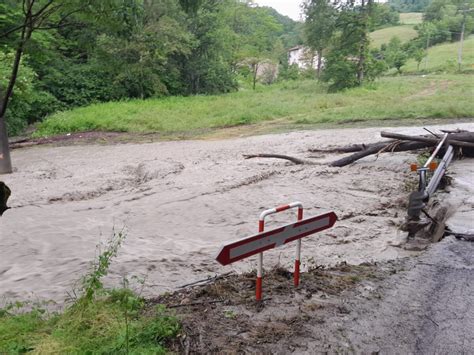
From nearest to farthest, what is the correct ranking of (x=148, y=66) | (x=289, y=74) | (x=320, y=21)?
(x=148, y=66) → (x=320, y=21) → (x=289, y=74)

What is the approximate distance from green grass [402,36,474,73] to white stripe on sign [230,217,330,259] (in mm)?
53269

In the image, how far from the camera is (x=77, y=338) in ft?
11.7

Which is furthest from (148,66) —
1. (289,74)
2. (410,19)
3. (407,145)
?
(410,19)

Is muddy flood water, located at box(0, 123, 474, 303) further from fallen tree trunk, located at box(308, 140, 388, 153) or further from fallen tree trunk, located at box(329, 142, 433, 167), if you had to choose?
fallen tree trunk, located at box(308, 140, 388, 153)

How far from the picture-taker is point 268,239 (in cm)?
393

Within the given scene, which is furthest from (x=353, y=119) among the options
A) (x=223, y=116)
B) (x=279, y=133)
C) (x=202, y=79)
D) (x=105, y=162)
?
(x=202, y=79)

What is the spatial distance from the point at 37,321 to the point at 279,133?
16.9 m

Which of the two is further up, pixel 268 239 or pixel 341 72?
pixel 341 72

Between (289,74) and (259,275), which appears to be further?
(289,74)

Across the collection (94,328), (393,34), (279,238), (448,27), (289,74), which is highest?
(448,27)

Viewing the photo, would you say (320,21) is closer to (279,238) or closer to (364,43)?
(364,43)

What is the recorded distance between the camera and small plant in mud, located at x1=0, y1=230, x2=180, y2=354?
338 cm

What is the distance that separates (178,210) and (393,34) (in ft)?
310

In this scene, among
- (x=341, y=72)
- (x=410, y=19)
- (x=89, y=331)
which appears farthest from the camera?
(x=410, y=19)
